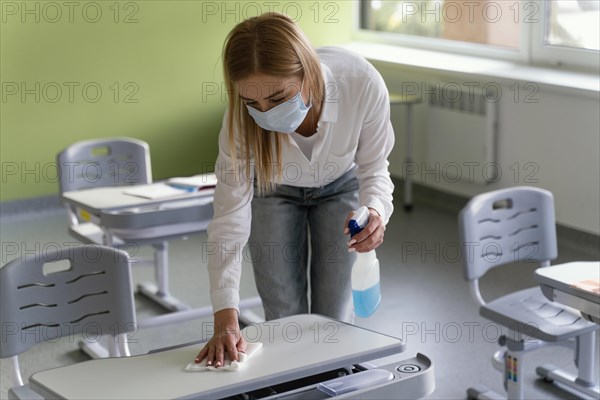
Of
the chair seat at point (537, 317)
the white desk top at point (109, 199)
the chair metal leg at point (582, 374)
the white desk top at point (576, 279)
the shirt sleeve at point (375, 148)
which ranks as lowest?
the chair metal leg at point (582, 374)

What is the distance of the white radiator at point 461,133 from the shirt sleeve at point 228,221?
3.26 m

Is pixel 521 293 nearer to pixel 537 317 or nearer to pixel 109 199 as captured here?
pixel 537 317

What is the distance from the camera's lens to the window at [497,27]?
4.98 m

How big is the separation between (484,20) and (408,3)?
69 centimetres

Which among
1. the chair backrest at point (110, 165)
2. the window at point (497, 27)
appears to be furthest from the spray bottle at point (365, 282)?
the window at point (497, 27)

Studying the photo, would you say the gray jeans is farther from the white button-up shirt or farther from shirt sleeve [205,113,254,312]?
shirt sleeve [205,113,254,312]

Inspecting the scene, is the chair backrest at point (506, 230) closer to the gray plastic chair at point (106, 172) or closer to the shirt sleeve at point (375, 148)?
the shirt sleeve at point (375, 148)

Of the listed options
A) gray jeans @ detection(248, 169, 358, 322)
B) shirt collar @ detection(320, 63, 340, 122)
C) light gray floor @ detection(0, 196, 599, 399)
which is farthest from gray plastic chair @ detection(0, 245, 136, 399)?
light gray floor @ detection(0, 196, 599, 399)

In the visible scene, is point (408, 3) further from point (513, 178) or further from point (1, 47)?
point (1, 47)

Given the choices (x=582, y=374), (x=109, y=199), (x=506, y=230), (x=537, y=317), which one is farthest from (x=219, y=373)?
(x=109, y=199)

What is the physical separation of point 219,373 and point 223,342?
0.33 feet

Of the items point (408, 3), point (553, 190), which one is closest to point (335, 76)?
point (553, 190)

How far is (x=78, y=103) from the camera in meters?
5.74

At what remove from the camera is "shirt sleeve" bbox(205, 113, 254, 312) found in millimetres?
2125
